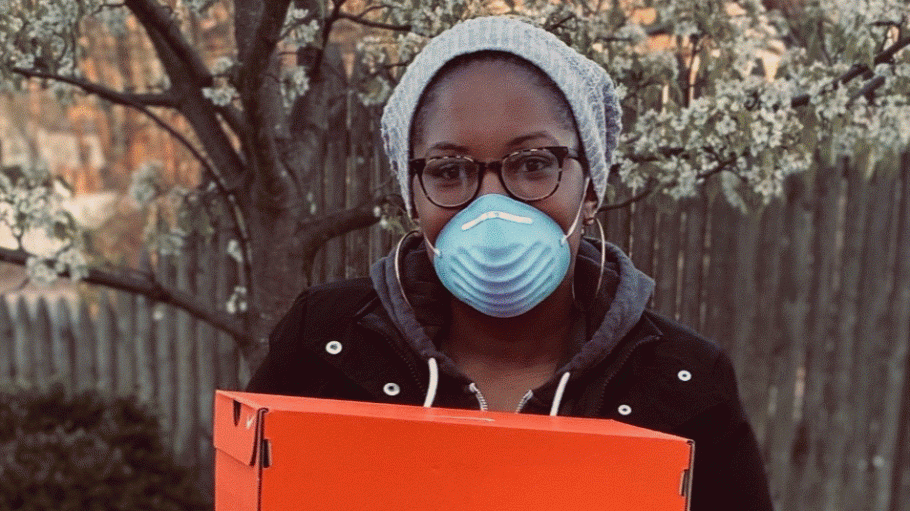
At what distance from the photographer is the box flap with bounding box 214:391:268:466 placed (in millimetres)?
1439

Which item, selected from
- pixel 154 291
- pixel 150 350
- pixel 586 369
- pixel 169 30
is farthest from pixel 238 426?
pixel 150 350

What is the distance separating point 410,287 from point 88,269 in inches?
97.2

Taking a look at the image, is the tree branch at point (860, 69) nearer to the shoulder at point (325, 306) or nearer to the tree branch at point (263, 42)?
the tree branch at point (263, 42)

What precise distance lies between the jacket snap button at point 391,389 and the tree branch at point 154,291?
2.05m

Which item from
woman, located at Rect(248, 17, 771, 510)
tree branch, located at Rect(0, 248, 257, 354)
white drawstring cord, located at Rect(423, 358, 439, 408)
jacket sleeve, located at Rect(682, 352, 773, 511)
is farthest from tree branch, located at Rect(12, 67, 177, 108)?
jacket sleeve, located at Rect(682, 352, 773, 511)

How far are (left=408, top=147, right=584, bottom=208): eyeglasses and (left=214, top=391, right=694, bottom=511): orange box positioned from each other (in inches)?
18.8

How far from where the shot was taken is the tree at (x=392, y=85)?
126 inches

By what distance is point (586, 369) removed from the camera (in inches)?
73.4

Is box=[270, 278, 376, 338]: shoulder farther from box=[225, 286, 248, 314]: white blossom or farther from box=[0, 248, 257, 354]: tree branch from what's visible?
box=[225, 286, 248, 314]: white blossom

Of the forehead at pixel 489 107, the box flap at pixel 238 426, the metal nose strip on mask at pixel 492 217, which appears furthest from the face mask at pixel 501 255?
the box flap at pixel 238 426

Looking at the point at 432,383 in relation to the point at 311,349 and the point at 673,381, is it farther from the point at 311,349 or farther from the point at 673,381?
the point at 673,381

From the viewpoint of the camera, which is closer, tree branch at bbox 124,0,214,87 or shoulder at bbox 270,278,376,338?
shoulder at bbox 270,278,376,338

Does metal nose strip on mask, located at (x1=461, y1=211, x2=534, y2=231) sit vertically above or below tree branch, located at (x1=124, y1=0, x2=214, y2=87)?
below

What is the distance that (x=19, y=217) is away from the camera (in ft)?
12.9
